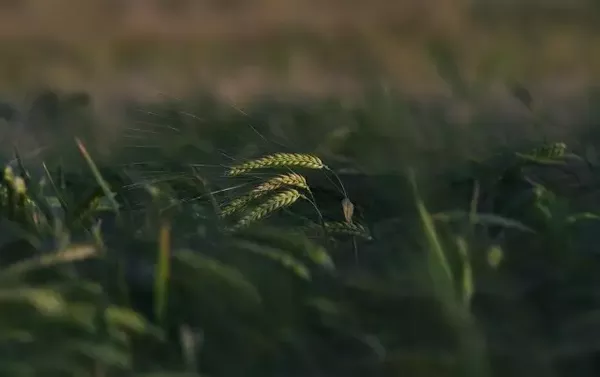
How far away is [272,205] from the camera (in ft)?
1.47

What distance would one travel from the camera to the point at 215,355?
1.05 ft

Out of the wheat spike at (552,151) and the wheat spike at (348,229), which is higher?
the wheat spike at (552,151)

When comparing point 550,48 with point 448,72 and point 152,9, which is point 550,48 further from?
point 152,9

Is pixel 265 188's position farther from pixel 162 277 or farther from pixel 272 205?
pixel 162 277

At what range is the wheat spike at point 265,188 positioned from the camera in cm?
46

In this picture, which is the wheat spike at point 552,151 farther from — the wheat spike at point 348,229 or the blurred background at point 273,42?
the blurred background at point 273,42

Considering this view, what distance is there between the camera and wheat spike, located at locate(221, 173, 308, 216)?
0.46 meters

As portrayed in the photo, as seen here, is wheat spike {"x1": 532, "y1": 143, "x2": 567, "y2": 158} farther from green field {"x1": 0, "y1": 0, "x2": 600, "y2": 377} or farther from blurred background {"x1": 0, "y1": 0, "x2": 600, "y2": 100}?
blurred background {"x1": 0, "y1": 0, "x2": 600, "y2": 100}

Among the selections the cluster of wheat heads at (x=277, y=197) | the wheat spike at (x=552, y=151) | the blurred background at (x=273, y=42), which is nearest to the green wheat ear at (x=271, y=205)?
the cluster of wheat heads at (x=277, y=197)

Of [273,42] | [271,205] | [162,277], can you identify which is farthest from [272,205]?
[273,42]

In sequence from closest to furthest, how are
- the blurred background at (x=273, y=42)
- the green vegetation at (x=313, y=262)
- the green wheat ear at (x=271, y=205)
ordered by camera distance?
the green vegetation at (x=313, y=262), the green wheat ear at (x=271, y=205), the blurred background at (x=273, y=42)

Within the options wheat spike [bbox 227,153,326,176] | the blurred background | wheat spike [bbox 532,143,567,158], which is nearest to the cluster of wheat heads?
wheat spike [bbox 227,153,326,176]

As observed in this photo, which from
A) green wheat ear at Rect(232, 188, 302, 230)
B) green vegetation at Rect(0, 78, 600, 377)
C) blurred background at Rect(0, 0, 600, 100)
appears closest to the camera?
green vegetation at Rect(0, 78, 600, 377)

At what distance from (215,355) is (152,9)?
720 mm
